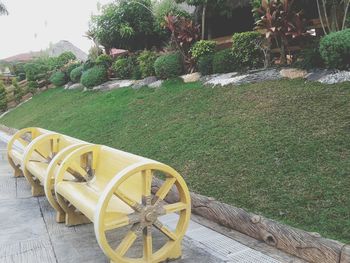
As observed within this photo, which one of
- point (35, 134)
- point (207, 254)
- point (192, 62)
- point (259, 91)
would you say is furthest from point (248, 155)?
point (192, 62)

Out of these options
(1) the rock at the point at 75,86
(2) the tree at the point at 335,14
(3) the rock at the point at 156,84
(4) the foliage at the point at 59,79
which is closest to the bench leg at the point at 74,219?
(2) the tree at the point at 335,14

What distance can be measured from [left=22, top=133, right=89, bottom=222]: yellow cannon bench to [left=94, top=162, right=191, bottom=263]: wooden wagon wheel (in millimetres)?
1401

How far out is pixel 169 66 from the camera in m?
11.6

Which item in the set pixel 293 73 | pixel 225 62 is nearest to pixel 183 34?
pixel 225 62

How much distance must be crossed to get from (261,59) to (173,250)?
6.92 metres

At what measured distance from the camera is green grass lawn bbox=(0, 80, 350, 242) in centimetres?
397

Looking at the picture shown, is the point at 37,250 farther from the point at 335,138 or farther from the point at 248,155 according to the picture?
the point at 335,138

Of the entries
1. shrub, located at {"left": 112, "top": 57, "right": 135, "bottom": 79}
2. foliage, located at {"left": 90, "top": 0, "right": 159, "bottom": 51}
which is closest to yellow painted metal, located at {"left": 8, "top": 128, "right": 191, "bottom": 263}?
shrub, located at {"left": 112, "top": 57, "right": 135, "bottom": 79}

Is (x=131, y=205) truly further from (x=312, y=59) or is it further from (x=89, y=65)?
(x=89, y=65)

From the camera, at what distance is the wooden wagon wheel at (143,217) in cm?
312

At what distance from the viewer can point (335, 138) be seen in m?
4.89

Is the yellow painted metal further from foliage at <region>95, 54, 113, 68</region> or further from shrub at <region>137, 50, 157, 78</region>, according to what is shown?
foliage at <region>95, 54, 113, 68</region>

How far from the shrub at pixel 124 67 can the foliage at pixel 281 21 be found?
7.32 meters

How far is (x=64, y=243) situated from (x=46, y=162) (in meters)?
2.40
